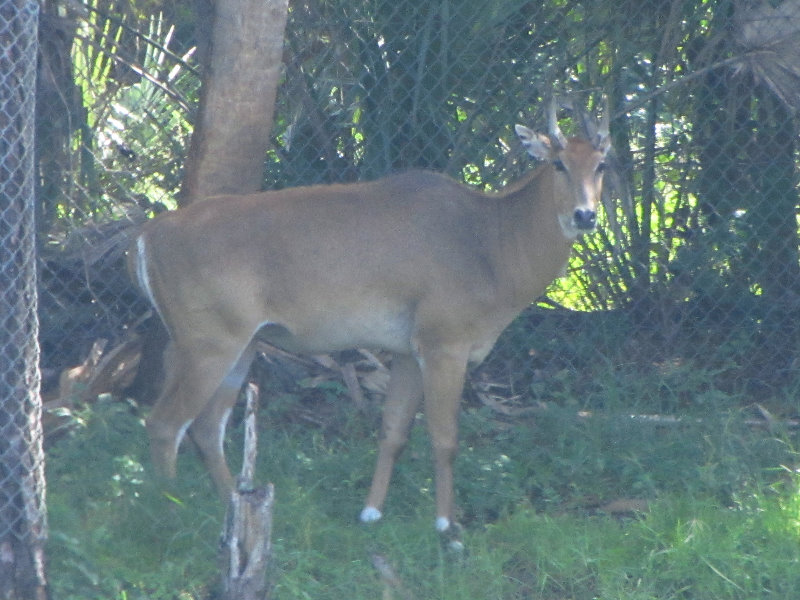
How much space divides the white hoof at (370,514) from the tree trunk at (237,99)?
76.2 inches

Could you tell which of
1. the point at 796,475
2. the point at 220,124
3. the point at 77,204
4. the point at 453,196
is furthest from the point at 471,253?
the point at 77,204

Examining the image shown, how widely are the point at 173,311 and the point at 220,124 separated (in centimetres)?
120

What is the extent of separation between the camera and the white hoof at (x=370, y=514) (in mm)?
5973

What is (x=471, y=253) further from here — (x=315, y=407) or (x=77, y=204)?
(x=77, y=204)

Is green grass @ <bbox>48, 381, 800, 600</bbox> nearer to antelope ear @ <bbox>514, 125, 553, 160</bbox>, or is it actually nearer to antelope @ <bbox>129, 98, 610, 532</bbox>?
antelope @ <bbox>129, 98, 610, 532</bbox>

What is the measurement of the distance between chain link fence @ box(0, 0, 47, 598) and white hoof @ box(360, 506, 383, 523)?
69.2 inches

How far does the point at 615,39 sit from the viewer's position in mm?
7930

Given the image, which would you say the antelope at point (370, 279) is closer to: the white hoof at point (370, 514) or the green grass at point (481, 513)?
the white hoof at point (370, 514)

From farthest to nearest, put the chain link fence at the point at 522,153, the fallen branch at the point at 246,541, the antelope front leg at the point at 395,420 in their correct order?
the chain link fence at the point at 522,153 < the antelope front leg at the point at 395,420 < the fallen branch at the point at 246,541

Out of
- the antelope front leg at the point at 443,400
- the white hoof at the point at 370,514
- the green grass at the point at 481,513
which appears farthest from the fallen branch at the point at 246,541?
the antelope front leg at the point at 443,400

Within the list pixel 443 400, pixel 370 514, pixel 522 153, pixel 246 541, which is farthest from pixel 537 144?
pixel 246 541

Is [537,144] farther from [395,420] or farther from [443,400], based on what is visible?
[395,420]

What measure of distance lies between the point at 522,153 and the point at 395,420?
87.2 inches

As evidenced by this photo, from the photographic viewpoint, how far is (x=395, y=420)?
6305 mm
